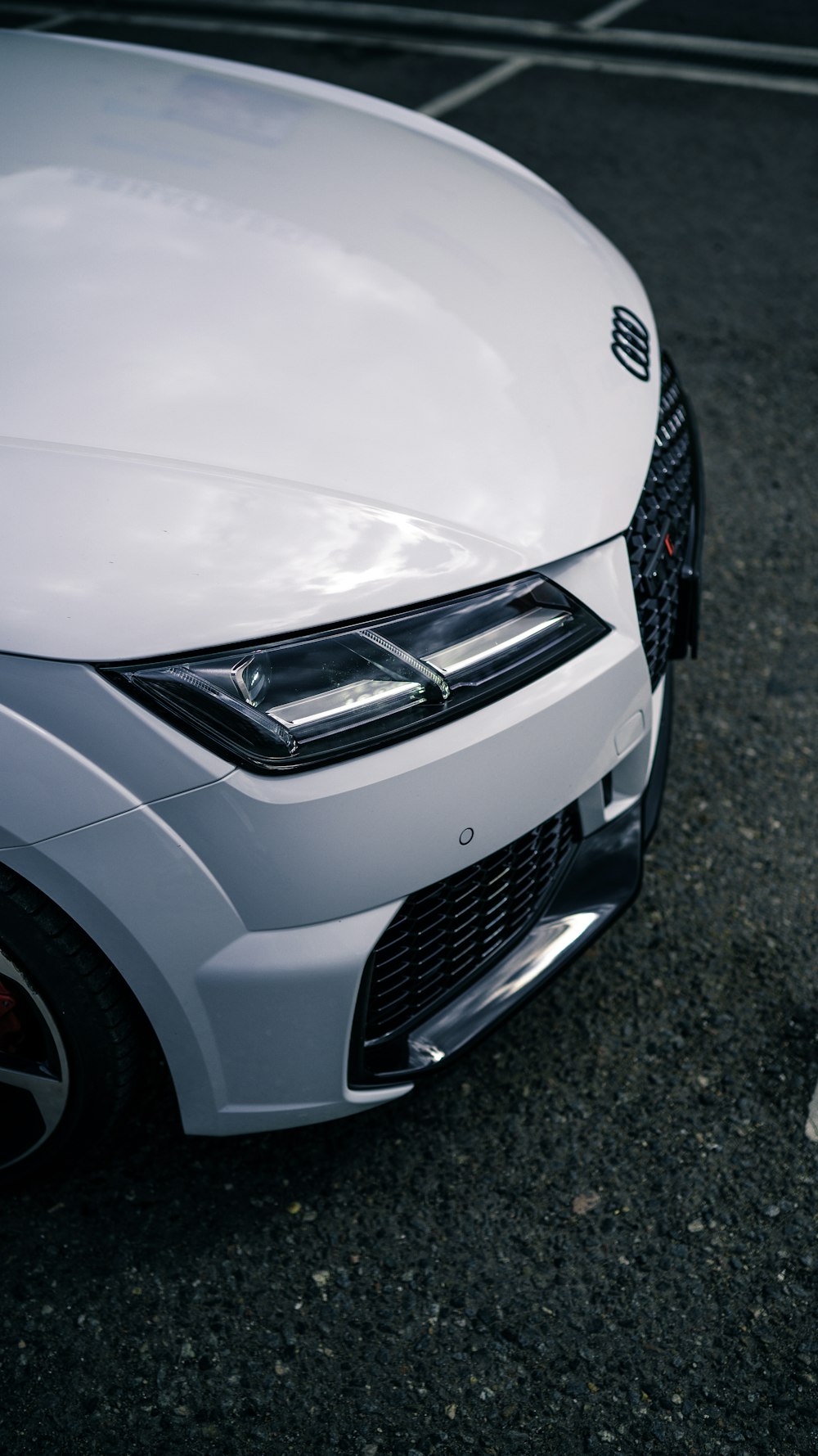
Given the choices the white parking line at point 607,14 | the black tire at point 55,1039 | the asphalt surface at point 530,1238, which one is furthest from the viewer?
the white parking line at point 607,14

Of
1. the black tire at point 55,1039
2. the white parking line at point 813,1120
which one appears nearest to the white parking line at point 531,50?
the white parking line at point 813,1120

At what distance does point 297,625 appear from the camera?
1454 mm

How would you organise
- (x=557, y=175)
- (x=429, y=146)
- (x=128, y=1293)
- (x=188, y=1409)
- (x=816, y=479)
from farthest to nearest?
(x=557, y=175) < (x=816, y=479) < (x=429, y=146) < (x=128, y=1293) < (x=188, y=1409)

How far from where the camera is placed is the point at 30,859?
1.46 meters

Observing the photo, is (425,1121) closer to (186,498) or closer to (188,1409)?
(188,1409)

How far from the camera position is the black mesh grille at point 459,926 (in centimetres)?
162

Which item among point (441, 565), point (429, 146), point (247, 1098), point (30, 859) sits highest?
point (429, 146)

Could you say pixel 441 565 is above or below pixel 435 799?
above

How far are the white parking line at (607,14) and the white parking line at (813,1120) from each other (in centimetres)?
682

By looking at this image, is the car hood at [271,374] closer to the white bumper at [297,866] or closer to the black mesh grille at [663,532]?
the black mesh grille at [663,532]

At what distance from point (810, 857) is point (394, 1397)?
Result: 4.55ft

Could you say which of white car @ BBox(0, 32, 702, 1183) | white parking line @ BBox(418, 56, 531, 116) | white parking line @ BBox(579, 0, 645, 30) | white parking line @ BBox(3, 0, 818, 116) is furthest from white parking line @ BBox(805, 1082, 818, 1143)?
white parking line @ BBox(579, 0, 645, 30)

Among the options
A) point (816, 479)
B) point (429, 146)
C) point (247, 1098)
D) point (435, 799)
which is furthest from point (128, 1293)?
point (816, 479)

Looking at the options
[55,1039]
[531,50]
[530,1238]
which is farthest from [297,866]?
[531,50]
